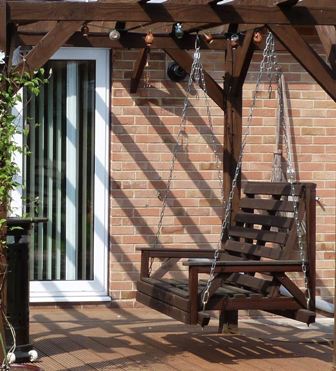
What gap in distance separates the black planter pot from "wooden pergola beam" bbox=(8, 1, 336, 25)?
151 centimetres

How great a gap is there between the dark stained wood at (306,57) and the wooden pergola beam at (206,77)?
185 centimetres

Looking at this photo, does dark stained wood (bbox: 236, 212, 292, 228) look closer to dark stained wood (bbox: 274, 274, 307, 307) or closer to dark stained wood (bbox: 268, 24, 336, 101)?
dark stained wood (bbox: 274, 274, 307, 307)

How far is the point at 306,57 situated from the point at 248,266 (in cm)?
147

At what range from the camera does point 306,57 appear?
290 inches

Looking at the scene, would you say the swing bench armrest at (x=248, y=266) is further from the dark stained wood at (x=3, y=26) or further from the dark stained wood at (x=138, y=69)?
the dark stained wood at (x=138, y=69)

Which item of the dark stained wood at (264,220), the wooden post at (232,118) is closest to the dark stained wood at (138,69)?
the wooden post at (232,118)

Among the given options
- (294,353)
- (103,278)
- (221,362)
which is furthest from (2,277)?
(103,278)

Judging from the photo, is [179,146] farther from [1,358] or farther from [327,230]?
[1,358]

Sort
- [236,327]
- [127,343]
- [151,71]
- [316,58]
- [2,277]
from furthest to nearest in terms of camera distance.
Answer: [151,71] < [236,327] < [127,343] < [316,58] < [2,277]

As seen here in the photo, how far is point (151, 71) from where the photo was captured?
10555 millimetres

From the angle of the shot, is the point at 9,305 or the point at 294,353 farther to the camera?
the point at 294,353

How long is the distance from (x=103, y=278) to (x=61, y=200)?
863 millimetres

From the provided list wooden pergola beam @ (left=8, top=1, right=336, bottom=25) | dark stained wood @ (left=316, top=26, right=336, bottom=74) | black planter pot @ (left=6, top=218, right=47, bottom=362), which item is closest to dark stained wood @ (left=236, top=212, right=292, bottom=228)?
dark stained wood @ (left=316, top=26, right=336, bottom=74)

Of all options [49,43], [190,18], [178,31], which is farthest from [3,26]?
[178,31]
